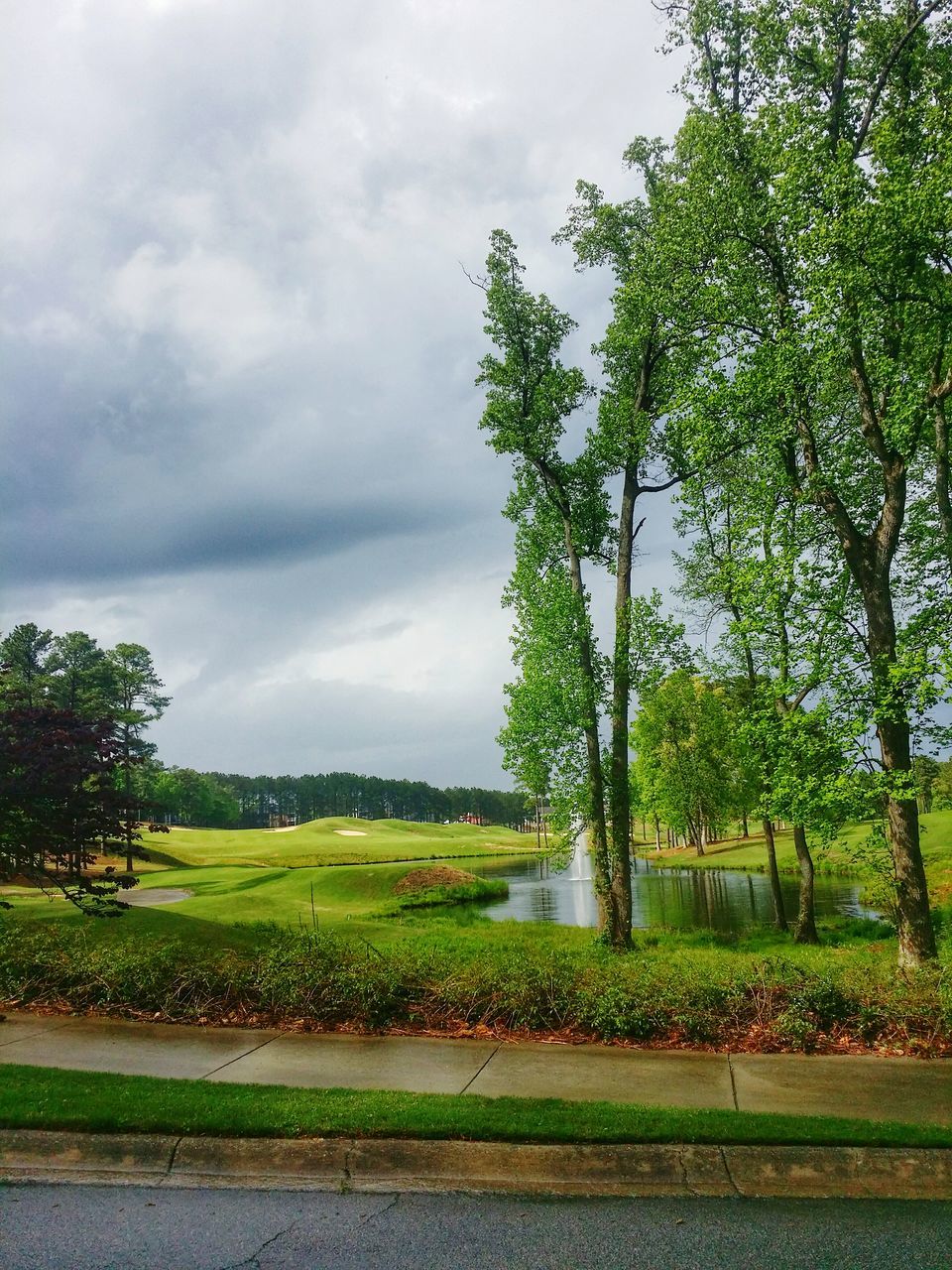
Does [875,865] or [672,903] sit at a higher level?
[875,865]

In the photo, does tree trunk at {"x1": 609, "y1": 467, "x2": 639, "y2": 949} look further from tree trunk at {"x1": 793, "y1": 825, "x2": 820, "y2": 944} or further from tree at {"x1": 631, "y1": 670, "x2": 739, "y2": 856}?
tree at {"x1": 631, "y1": 670, "x2": 739, "y2": 856}

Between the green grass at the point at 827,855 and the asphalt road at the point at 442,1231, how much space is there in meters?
25.4

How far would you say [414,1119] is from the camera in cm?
664

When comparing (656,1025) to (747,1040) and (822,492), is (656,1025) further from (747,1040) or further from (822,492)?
(822,492)

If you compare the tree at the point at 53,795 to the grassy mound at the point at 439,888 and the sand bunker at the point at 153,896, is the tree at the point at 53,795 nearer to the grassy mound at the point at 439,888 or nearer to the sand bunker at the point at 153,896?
the sand bunker at the point at 153,896

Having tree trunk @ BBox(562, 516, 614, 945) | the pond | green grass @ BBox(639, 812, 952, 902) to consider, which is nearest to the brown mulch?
the pond

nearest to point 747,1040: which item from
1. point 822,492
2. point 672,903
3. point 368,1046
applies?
point 368,1046

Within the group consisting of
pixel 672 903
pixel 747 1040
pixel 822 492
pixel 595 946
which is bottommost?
pixel 672 903

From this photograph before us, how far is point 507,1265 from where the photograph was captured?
16.0 feet

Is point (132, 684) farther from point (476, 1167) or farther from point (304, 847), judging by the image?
point (476, 1167)

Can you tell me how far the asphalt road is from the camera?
495 centimetres

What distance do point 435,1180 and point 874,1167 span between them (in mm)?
3312

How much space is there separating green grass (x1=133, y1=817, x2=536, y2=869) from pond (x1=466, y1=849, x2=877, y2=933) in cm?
1246

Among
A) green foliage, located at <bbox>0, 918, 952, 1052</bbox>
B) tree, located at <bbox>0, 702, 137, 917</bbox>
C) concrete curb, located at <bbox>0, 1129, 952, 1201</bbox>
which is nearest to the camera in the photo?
concrete curb, located at <bbox>0, 1129, 952, 1201</bbox>
